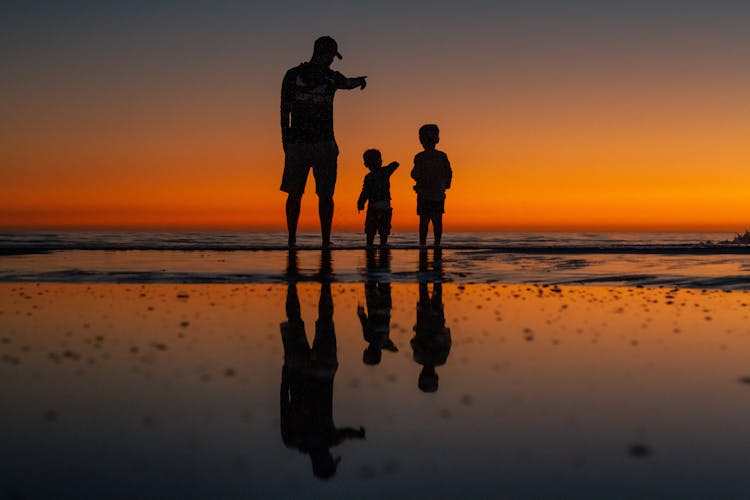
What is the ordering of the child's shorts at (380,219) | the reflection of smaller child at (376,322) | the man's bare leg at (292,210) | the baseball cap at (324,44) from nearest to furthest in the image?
the reflection of smaller child at (376,322)
the baseball cap at (324,44)
the man's bare leg at (292,210)
the child's shorts at (380,219)

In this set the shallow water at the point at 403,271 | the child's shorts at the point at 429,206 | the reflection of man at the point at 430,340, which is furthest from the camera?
the child's shorts at the point at 429,206

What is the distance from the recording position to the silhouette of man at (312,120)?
1116 cm

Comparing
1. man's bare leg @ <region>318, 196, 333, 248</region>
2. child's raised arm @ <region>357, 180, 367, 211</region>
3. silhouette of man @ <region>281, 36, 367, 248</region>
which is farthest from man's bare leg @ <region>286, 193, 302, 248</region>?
child's raised arm @ <region>357, 180, 367, 211</region>

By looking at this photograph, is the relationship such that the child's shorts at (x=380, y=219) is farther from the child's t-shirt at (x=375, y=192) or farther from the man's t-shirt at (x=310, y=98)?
the man's t-shirt at (x=310, y=98)

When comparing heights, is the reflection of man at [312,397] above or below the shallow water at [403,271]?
below

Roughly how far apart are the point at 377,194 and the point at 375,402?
1271 cm

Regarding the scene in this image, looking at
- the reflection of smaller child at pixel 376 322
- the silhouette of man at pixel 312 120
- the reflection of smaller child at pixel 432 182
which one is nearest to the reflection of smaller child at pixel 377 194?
the reflection of smaller child at pixel 432 182

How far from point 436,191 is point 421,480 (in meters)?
13.3

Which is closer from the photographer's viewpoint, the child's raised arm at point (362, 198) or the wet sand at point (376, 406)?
the wet sand at point (376, 406)

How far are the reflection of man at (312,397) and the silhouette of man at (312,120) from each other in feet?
24.0

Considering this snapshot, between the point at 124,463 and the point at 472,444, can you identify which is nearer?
the point at 124,463

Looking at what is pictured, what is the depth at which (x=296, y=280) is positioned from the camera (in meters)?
7.36

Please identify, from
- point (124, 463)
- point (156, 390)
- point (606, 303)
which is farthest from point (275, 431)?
point (606, 303)

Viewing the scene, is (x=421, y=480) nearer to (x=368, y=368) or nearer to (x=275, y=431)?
(x=275, y=431)
